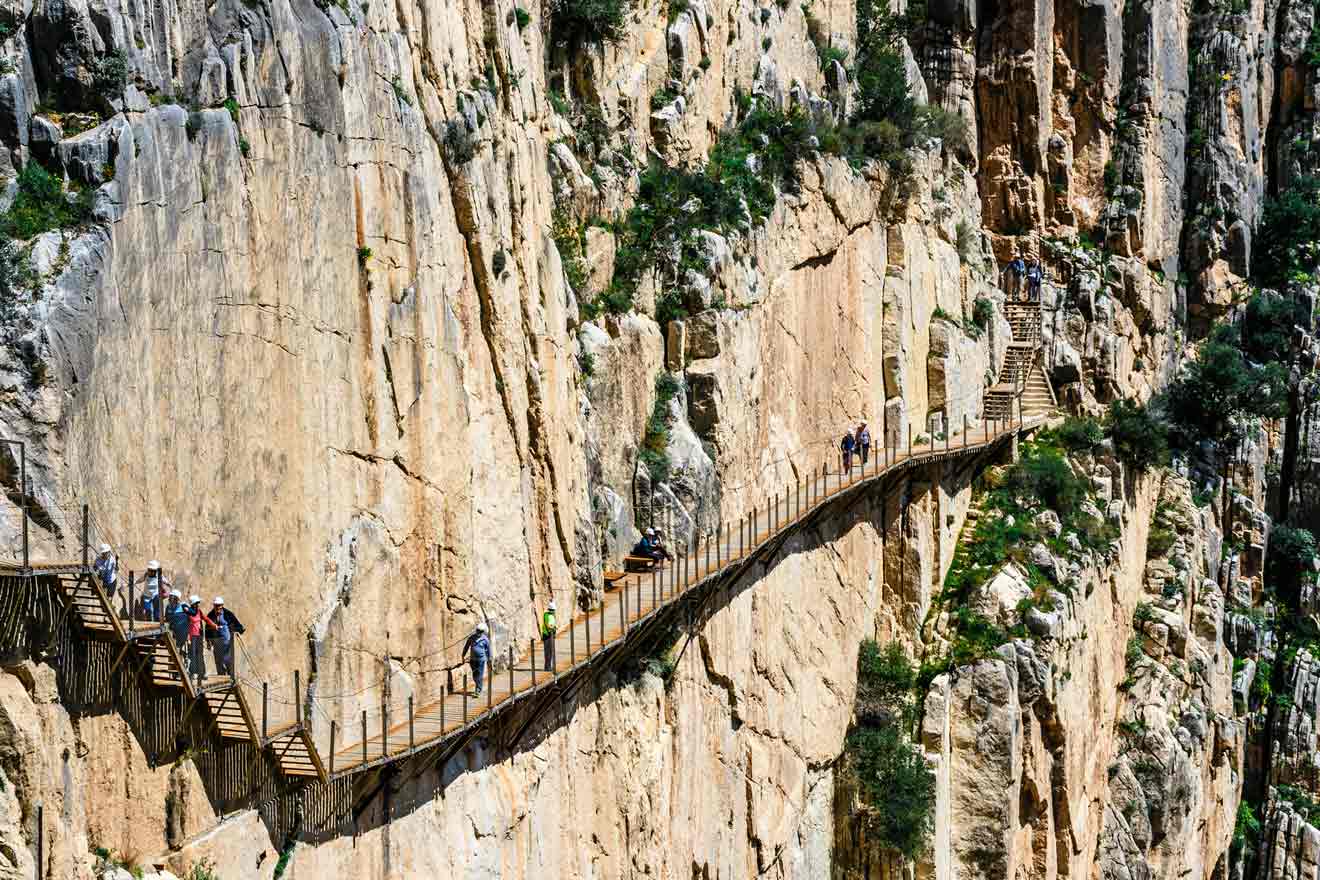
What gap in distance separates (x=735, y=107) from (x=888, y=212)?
7064mm

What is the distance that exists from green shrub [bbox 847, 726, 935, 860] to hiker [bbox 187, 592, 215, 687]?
25.8m

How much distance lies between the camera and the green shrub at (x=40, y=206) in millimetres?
19906

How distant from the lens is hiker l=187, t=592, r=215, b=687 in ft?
69.5

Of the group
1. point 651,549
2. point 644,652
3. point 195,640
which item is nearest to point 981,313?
point 651,549

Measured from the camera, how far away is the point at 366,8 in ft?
87.3

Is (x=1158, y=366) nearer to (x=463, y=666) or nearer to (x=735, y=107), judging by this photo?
(x=735, y=107)

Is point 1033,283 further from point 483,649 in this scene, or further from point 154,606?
point 154,606

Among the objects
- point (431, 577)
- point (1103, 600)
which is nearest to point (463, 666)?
point (431, 577)

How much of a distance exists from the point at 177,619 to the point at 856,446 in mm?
25351

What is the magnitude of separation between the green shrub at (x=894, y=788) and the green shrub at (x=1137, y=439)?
16.3 metres

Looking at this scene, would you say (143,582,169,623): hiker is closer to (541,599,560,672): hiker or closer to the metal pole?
the metal pole

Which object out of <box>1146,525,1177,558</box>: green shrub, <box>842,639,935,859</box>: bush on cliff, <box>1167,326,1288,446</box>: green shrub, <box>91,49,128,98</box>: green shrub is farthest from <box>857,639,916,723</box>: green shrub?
<box>91,49,128,98</box>: green shrub

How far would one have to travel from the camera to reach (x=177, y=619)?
69.4 ft

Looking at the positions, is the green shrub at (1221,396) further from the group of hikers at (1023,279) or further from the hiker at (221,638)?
the hiker at (221,638)
